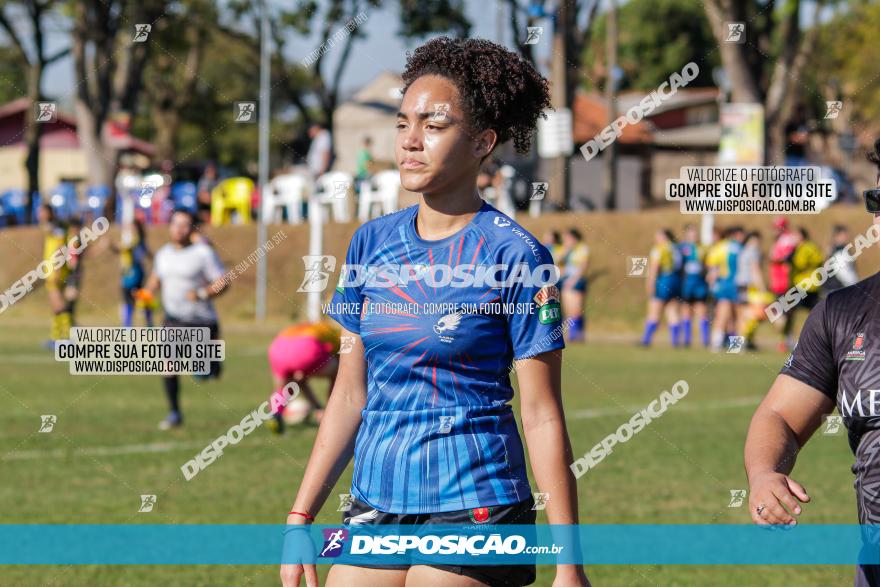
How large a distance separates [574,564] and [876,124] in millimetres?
59512

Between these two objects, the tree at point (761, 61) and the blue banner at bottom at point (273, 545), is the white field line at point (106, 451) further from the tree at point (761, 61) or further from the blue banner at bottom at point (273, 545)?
the tree at point (761, 61)

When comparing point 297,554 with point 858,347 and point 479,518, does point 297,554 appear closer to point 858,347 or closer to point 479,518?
point 479,518

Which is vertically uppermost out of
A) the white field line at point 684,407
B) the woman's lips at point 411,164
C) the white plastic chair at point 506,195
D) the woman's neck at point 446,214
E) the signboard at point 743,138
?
the signboard at point 743,138

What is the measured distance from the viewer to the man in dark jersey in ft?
11.3

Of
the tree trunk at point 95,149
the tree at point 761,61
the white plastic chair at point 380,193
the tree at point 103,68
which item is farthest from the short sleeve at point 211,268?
the tree trunk at point 95,149

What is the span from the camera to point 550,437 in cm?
373

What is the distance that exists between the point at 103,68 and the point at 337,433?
122ft

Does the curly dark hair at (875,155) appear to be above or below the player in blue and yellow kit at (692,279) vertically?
above

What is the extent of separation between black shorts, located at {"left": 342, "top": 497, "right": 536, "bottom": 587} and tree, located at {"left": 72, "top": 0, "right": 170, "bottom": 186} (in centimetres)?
3523

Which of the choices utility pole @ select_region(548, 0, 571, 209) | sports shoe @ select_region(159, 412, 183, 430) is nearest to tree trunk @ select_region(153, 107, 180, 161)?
utility pole @ select_region(548, 0, 571, 209)

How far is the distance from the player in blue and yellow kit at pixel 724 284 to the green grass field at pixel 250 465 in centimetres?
549

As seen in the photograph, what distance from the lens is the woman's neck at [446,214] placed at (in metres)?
3.89

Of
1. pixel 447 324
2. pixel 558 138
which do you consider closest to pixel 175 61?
pixel 558 138

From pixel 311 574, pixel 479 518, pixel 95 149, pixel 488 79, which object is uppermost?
pixel 95 149
